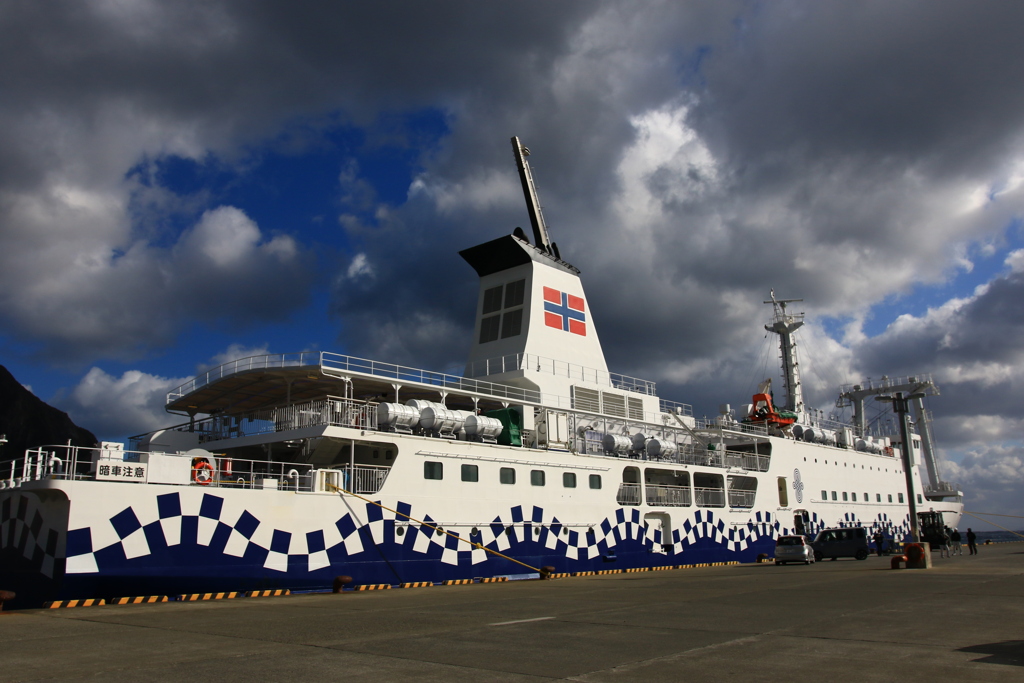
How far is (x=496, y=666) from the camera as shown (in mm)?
7875

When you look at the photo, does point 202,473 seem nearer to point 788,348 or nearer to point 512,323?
point 512,323

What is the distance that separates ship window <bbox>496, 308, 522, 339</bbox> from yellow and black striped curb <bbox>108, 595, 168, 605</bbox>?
1636 cm

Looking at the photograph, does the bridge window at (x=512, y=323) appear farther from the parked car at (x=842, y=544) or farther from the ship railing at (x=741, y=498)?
the parked car at (x=842, y=544)

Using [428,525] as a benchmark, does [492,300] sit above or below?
above

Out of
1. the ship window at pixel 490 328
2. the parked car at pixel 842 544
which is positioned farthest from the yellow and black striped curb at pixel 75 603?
Answer: the parked car at pixel 842 544

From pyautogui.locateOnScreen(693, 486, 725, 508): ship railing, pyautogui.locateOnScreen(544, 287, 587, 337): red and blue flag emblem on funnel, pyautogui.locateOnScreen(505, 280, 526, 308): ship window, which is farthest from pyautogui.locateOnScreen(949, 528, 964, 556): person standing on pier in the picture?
pyautogui.locateOnScreen(505, 280, 526, 308): ship window

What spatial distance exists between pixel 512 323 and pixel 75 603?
18.0 meters

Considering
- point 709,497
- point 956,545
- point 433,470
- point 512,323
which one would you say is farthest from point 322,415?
point 956,545

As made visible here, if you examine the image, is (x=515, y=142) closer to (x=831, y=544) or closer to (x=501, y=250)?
(x=501, y=250)

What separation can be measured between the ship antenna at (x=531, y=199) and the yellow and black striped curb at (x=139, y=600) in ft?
66.5

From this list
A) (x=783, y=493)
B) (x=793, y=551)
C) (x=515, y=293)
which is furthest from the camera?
(x=783, y=493)

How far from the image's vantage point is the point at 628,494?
91.1ft

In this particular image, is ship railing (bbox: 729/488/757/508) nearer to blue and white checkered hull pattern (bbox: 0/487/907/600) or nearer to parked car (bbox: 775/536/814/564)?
parked car (bbox: 775/536/814/564)

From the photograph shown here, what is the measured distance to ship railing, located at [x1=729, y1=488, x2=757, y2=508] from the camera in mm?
33031
